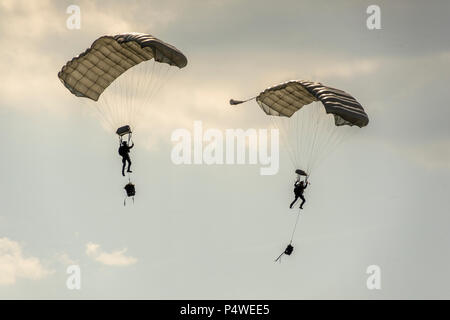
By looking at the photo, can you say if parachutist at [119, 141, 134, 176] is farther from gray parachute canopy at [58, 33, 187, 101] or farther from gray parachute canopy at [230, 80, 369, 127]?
gray parachute canopy at [230, 80, 369, 127]

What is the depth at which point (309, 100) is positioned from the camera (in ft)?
158

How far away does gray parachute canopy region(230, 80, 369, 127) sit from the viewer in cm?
4250

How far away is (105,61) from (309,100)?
10659mm

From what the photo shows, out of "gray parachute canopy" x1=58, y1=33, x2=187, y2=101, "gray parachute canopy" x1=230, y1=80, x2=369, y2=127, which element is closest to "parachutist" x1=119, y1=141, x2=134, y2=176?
"gray parachute canopy" x1=58, y1=33, x2=187, y2=101

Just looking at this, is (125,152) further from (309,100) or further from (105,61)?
(309,100)

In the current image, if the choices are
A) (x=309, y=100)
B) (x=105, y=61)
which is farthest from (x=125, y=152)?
(x=309, y=100)

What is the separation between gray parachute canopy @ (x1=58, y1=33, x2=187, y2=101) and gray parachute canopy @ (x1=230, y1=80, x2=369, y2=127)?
18.6 feet

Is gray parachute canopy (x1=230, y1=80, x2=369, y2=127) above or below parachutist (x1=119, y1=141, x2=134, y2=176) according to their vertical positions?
above

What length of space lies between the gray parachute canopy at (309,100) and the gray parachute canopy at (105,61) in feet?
18.6
